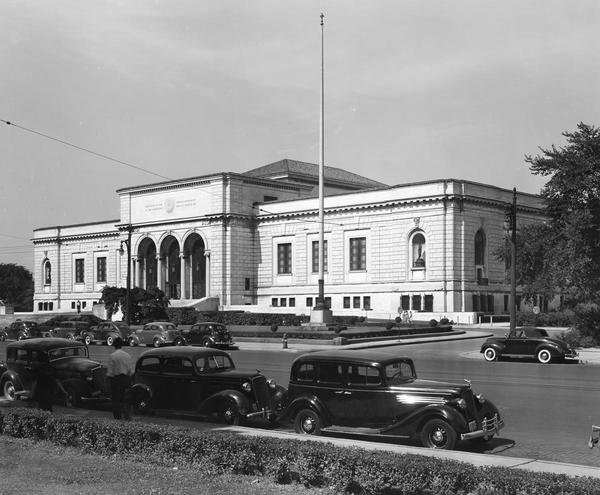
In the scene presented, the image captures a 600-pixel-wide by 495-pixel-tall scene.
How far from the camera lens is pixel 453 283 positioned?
69.7 metres

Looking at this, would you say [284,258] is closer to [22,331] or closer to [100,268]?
[100,268]

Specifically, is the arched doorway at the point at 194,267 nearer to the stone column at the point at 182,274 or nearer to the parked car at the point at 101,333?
the stone column at the point at 182,274

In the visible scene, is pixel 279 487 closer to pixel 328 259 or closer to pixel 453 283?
pixel 453 283

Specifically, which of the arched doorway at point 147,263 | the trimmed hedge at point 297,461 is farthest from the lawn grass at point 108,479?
the arched doorway at point 147,263

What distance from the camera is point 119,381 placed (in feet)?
51.1

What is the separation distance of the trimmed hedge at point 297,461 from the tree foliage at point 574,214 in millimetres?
33811

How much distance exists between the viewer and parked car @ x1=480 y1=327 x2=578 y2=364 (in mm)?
32450

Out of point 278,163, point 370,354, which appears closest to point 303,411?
point 370,354

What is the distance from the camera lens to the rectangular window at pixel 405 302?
72.8m

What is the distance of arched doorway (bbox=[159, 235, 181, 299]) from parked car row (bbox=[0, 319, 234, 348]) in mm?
36762

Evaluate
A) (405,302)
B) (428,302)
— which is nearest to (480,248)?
(428,302)

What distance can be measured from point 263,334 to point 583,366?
22428 millimetres

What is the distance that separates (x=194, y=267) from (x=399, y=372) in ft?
257

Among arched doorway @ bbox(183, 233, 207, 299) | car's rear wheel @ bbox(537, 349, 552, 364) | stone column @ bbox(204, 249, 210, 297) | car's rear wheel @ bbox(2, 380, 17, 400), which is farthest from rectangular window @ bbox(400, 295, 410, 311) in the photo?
car's rear wheel @ bbox(2, 380, 17, 400)
